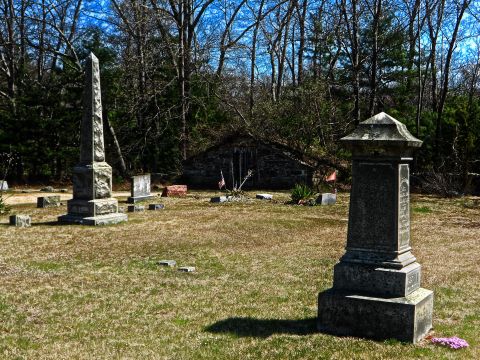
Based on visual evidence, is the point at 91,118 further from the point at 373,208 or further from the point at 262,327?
the point at 373,208

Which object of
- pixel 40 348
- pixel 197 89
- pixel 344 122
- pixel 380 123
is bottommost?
pixel 40 348

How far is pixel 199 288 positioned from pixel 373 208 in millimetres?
3016

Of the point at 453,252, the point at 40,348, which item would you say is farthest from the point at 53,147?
the point at 40,348

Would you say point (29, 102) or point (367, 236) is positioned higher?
point (29, 102)

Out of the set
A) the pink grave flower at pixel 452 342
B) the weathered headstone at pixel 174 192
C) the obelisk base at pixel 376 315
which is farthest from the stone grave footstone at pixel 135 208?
the pink grave flower at pixel 452 342

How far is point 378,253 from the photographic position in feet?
17.9

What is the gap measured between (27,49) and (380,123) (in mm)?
33388

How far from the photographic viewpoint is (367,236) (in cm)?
549

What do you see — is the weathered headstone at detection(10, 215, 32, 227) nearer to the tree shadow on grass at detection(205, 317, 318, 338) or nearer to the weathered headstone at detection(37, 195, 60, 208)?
the weathered headstone at detection(37, 195, 60, 208)

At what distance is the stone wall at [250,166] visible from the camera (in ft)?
79.8

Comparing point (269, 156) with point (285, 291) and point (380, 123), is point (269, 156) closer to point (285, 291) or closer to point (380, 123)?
point (285, 291)

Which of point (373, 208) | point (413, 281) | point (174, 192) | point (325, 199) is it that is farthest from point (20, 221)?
point (413, 281)

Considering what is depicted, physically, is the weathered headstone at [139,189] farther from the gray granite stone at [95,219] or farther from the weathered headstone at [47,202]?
the gray granite stone at [95,219]

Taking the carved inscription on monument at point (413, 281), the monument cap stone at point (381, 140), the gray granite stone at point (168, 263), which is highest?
the monument cap stone at point (381, 140)
